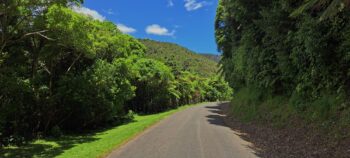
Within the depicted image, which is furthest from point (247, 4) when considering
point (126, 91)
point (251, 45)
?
point (126, 91)

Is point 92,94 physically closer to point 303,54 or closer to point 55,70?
point 55,70

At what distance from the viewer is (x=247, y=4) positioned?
863 inches

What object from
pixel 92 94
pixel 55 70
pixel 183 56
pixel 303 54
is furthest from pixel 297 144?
pixel 183 56

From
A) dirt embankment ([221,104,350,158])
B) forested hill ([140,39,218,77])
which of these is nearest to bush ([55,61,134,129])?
dirt embankment ([221,104,350,158])

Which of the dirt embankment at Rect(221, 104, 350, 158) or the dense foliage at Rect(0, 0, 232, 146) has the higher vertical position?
the dense foliage at Rect(0, 0, 232, 146)

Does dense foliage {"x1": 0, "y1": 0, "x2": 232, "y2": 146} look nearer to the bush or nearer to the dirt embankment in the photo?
the bush

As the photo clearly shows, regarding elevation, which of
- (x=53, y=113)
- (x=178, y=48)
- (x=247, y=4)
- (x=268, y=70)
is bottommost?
(x=53, y=113)

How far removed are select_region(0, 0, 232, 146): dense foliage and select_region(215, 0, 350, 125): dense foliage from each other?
→ 34.1 feet

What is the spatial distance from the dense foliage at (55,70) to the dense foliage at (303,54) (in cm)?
1041

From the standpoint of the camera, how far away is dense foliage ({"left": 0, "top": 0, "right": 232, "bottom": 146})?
52.4 feet

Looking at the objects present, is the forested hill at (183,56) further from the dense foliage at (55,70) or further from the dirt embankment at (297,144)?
the dirt embankment at (297,144)

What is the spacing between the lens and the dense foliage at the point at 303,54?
37.4 feet

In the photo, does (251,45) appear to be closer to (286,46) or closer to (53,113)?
(286,46)

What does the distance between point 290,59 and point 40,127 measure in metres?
18.1
